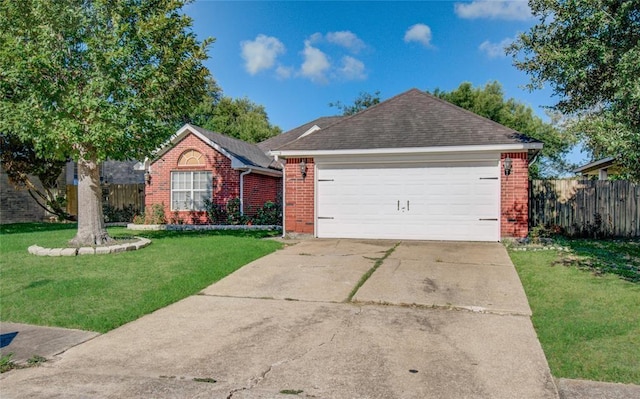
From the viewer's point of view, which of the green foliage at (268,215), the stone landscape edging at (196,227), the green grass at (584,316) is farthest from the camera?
the green foliage at (268,215)

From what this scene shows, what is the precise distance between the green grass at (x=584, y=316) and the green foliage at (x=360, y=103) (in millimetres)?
29245

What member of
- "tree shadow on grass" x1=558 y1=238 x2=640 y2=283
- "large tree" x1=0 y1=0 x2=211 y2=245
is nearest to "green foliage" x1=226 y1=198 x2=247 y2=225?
"large tree" x1=0 y1=0 x2=211 y2=245

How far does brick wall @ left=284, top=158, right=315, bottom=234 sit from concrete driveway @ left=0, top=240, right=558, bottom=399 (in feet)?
16.0

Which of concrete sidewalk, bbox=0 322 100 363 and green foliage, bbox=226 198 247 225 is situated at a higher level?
green foliage, bbox=226 198 247 225

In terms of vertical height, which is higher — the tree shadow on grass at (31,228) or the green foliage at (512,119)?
the green foliage at (512,119)

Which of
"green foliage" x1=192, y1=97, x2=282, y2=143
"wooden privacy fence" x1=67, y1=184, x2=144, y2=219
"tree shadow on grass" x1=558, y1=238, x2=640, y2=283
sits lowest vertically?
"tree shadow on grass" x1=558, y1=238, x2=640, y2=283

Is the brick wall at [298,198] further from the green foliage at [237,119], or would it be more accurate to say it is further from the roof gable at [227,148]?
the green foliage at [237,119]

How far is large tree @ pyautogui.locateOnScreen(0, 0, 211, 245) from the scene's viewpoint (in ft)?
27.3

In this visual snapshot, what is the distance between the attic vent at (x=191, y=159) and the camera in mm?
16781

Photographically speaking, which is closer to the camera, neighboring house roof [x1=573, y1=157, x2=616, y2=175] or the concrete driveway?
the concrete driveway

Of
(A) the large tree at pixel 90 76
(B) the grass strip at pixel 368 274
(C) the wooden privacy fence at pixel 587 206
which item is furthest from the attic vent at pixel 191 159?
(C) the wooden privacy fence at pixel 587 206

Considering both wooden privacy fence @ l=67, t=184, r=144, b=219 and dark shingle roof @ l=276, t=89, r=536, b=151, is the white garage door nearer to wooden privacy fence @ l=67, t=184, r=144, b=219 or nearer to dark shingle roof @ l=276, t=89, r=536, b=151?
dark shingle roof @ l=276, t=89, r=536, b=151

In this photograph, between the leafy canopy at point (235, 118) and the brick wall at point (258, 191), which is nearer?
the brick wall at point (258, 191)

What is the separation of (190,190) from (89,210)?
23.7 feet
